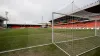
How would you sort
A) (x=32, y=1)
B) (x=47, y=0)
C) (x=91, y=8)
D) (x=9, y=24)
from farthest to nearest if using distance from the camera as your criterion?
(x=9, y=24), (x=91, y=8), (x=47, y=0), (x=32, y=1)

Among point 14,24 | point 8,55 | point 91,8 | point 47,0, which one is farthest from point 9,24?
point 8,55

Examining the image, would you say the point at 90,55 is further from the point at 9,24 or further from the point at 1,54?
the point at 9,24

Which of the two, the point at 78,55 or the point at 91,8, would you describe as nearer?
the point at 78,55

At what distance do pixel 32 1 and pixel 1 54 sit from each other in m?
4.29

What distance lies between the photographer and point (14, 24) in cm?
4747

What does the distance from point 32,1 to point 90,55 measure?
5.14 m

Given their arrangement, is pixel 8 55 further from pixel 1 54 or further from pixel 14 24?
pixel 14 24

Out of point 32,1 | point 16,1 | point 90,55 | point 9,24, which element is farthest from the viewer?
point 9,24

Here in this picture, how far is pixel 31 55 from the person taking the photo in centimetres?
307

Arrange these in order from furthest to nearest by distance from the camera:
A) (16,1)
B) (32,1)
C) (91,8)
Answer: (91,8) → (32,1) → (16,1)

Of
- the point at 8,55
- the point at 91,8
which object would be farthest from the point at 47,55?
the point at 91,8

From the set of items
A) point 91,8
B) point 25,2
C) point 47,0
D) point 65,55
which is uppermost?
point 91,8

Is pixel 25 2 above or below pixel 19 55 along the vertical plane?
above

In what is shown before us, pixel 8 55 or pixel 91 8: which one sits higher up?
pixel 91 8
